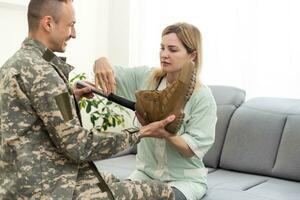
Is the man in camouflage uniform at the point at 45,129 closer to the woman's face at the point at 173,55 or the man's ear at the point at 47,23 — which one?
the man's ear at the point at 47,23

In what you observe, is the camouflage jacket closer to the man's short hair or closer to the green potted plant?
the man's short hair

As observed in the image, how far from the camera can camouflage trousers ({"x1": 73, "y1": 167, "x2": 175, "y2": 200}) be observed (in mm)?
1541

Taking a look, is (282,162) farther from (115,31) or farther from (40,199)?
(115,31)

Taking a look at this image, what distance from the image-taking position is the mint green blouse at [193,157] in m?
1.97

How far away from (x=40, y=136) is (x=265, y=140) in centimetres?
154

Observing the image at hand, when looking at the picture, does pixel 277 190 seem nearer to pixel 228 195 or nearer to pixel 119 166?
pixel 228 195

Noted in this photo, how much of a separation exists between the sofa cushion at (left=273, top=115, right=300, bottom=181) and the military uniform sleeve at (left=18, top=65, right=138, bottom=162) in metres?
1.37

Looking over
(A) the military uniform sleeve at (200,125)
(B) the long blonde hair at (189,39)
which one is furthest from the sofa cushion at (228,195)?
(B) the long blonde hair at (189,39)

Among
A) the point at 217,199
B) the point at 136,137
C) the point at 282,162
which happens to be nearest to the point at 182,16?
the point at 282,162

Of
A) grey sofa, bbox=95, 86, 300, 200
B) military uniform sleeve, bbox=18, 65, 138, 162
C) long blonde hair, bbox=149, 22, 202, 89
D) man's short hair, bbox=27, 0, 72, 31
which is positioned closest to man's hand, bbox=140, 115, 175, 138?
military uniform sleeve, bbox=18, 65, 138, 162

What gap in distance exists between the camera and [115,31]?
3.83 metres

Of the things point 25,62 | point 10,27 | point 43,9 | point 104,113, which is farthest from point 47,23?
point 104,113

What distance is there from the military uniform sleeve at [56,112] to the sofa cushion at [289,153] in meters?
1.37

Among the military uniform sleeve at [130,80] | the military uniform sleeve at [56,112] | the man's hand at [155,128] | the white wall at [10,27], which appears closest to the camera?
the military uniform sleeve at [56,112]
